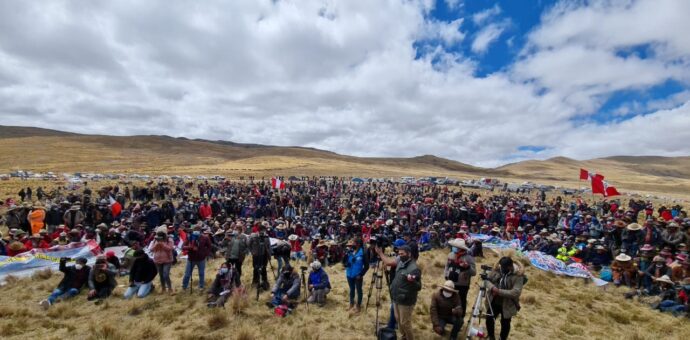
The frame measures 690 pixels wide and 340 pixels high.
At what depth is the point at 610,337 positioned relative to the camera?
28.2 feet

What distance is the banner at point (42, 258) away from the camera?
38.5 feet

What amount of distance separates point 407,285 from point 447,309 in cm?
146

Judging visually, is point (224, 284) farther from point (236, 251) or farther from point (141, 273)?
point (141, 273)

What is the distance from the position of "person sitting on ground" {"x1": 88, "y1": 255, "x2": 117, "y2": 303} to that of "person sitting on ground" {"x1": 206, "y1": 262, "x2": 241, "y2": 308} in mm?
2947

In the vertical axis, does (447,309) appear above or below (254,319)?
above

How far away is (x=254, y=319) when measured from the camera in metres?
8.84

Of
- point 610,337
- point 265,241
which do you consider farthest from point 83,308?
point 610,337

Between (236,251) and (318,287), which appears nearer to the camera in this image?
(318,287)

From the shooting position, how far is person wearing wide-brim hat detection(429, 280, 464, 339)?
7.15m

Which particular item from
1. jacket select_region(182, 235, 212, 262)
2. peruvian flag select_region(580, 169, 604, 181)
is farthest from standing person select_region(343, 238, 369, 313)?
peruvian flag select_region(580, 169, 604, 181)

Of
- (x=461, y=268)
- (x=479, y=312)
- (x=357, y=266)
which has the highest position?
(x=461, y=268)

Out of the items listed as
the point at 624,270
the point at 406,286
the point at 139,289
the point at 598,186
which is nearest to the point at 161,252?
the point at 139,289

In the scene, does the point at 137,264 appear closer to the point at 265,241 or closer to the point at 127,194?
the point at 265,241

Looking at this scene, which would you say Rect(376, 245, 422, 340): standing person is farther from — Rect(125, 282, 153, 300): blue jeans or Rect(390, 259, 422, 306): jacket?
Rect(125, 282, 153, 300): blue jeans
